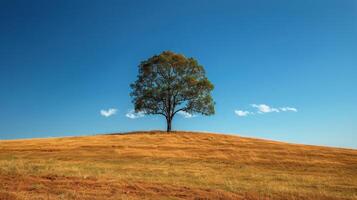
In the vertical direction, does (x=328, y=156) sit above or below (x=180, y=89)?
below

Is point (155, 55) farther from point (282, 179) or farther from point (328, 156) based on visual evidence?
point (282, 179)

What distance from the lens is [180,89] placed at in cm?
4984

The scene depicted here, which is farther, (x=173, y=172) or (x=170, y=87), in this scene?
(x=170, y=87)

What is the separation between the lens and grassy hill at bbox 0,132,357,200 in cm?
1437

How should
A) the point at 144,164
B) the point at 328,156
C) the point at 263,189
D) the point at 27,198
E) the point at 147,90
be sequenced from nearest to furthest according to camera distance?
the point at 27,198, the point at 263,189, the point at 144,164, the point at 328,156, the point at 147,90

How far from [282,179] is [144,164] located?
10.3 m

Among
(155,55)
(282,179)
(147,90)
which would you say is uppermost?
(155,55)

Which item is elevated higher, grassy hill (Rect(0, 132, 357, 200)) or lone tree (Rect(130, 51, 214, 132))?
lone tree (Rect(130, 51, 214, 132))

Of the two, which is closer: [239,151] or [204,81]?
[239,151]

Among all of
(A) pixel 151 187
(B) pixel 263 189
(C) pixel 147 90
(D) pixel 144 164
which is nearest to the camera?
(A) pixel 151 187

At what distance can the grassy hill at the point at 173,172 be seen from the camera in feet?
47.1

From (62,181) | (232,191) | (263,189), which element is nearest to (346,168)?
(263,189)

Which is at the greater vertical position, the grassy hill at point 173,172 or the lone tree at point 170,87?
the lone tree at point 170,87

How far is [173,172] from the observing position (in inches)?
835
